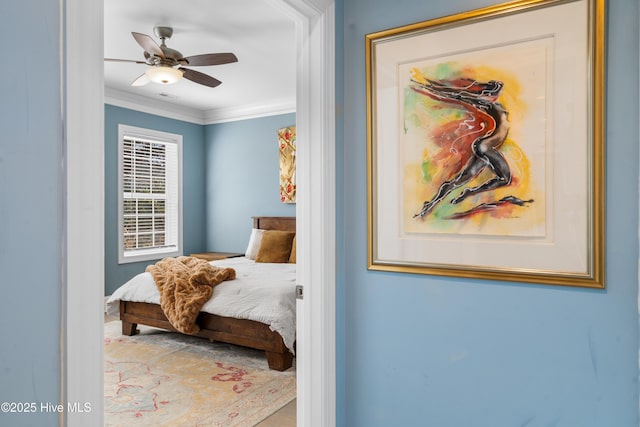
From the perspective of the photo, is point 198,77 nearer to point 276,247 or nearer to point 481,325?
point 276,247

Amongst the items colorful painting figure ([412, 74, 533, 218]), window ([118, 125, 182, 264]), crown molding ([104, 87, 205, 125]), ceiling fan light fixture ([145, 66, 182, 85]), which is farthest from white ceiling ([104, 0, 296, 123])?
colorful painting figure ([412, 74, 533, 218])

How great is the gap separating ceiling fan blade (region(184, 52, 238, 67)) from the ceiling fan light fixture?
0.19 m

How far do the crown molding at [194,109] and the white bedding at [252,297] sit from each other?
93.6 inches

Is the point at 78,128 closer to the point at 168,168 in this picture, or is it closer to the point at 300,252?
the point at 300,252

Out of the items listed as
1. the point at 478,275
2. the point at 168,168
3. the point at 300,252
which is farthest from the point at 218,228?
the point at 478,275

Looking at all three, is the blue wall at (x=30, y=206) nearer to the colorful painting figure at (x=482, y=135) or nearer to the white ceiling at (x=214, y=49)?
the colorful painting figure at (x=482, y=135)

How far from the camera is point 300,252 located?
6.02ft

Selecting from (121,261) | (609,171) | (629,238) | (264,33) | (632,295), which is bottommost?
(121,261)

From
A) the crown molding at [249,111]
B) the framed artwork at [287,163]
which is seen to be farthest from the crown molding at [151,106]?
the framed artwork at [287,163]

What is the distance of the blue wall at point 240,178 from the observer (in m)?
5.94

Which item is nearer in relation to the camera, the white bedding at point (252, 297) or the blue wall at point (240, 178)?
the white bedding at point (252, 297)

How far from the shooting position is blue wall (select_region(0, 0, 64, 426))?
76 centimetres

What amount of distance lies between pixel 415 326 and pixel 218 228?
507 cm

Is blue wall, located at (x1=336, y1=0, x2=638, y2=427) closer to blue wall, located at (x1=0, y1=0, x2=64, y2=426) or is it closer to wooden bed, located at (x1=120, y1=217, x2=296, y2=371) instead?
blue wall, located at (x1=0, y1=0, x2=64, y2=426)
